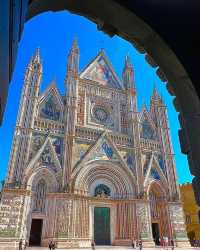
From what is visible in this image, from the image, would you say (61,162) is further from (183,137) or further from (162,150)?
(183,137)

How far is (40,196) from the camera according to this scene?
17.1 meters

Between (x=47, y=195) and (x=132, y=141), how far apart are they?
929cm

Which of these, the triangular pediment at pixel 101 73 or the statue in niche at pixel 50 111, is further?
the triangular pediment at pixel 101 73

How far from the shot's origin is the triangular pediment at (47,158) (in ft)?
57.9

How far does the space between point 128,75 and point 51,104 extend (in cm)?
1007

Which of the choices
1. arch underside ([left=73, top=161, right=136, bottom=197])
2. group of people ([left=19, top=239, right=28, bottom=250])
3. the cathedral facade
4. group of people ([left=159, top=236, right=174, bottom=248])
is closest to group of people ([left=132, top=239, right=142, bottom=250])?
the cathedral facade

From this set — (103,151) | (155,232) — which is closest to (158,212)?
(155,232)

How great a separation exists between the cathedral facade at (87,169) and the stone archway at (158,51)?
1534cm

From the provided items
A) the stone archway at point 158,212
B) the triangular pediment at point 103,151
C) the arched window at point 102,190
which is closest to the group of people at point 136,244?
the stone archway at point 158,212

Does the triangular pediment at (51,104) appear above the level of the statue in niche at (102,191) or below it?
above

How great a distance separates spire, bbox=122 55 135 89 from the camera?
84.5 ft

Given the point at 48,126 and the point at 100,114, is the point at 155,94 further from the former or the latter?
the point at 48,126

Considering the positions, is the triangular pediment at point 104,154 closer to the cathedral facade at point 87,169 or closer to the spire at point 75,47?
the cathedral facade at point 87,169

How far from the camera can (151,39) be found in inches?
93.3
